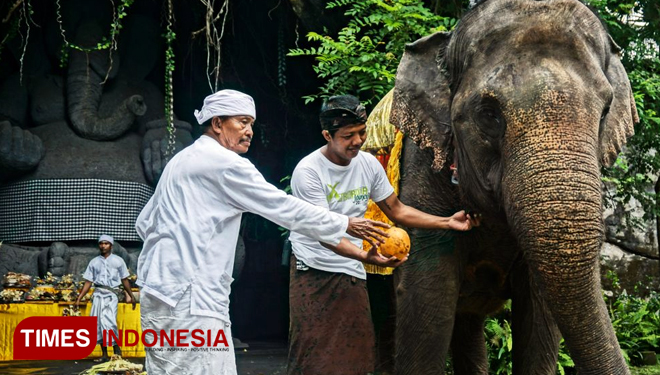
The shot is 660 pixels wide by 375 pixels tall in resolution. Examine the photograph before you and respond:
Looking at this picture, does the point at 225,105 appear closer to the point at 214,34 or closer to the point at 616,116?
the point at 616,116

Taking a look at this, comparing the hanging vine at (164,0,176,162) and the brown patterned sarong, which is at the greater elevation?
the hanging vine at (164,0,176,162)

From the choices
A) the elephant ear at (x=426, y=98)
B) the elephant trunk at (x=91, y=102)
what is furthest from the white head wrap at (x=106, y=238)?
the elephant ear at (x=426, y=98)

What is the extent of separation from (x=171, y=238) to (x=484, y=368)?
3.30m

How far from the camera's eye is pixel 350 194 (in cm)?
489

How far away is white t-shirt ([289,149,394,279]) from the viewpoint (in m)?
4.72

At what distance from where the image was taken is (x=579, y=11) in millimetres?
4359

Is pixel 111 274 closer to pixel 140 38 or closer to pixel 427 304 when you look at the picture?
pixel 140 38

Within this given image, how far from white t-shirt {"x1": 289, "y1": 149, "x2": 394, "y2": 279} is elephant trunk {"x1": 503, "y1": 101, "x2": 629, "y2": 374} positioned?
1.10 meters

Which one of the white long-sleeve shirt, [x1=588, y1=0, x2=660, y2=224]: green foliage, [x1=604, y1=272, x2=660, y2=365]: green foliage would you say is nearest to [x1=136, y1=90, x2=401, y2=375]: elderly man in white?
the white long-sleeve shirt

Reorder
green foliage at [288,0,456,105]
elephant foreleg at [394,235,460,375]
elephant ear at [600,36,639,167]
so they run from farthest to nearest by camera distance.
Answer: green foliage at [288,0,456,105]
elephant foreleg at [394,235,460,375]
elephant ear at [600,36,639,167]

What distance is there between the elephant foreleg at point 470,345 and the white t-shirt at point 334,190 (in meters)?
1.77

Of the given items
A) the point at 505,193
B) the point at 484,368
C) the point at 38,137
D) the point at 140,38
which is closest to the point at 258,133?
the point at 140,38

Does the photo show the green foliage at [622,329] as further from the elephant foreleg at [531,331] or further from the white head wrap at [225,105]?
the white head wrap at [225,105]

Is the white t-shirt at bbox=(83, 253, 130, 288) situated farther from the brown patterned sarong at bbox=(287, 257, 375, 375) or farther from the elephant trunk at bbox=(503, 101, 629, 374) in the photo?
the elephant trunk at bbox=(503, 101, 629, 374)
